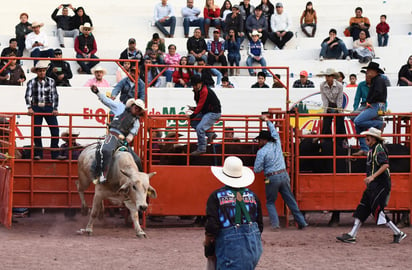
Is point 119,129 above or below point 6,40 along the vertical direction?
below

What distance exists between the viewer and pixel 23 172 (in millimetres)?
14867

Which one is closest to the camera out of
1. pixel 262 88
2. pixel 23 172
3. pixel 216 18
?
pixel 23 172

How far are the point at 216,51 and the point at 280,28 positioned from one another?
2844 millimetres

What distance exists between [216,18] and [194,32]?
5.37 feet

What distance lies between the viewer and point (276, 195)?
14.3m

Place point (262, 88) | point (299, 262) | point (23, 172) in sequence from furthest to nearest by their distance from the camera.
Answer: point (262, 88), point (23, 172), point (299, 262)

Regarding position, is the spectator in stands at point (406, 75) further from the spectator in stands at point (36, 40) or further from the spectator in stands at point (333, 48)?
the spectator in stands at point (36, 40)

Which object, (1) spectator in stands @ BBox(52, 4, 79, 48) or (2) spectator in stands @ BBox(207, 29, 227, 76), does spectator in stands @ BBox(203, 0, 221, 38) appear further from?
(1) spectator in stands @ BBox(52, 4, 79, 48)

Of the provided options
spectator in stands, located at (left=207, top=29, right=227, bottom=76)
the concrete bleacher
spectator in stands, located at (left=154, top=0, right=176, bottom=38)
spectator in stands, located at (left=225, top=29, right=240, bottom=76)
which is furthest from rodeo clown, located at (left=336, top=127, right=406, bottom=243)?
spectator in stands, located at (left=154, top=0, right=176, bottom=38)

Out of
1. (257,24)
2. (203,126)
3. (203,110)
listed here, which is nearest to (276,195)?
A: (203,126)

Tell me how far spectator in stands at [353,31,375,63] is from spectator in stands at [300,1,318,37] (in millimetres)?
1551

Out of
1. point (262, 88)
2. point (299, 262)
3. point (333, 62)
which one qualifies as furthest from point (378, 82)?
point (333, 62)

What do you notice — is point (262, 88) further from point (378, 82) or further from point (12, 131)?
point (12, 131)

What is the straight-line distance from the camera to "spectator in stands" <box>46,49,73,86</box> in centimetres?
1928
